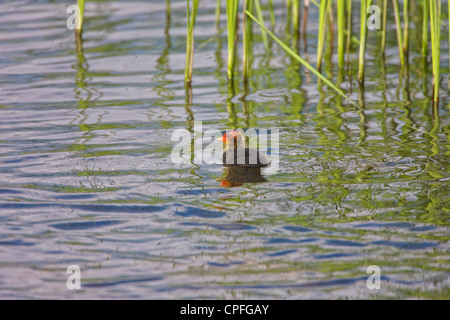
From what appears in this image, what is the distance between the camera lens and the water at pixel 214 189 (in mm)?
4621

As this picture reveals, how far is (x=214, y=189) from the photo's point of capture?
598cm

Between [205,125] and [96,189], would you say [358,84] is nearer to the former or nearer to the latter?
[205,125]

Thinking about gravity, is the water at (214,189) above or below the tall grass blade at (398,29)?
below

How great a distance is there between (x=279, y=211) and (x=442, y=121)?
11.7ft

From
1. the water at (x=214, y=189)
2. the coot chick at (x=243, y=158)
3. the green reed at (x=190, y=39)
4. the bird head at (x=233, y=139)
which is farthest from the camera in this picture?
the green reed at (x=190, y=39)

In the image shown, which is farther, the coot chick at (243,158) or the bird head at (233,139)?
the bird head at (233,139)

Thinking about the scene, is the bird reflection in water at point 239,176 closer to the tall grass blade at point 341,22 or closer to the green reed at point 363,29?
the green reed at point 363,29

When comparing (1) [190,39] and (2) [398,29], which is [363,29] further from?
(1) [190,39]

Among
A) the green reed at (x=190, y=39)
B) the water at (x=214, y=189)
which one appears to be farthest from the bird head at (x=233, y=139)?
the green reed at (x=190, y=39)

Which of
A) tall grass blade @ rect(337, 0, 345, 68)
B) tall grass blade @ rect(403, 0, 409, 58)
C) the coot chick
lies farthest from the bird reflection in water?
tall grass blade @ rect(403, 0, 409, 58)

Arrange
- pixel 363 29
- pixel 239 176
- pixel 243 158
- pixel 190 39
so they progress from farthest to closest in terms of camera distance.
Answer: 1. pixel 190 39
2. pixel 363 29
3. pixel 243 158
4. pixel 239 176

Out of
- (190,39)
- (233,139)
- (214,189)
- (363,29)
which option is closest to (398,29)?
(363,29)
